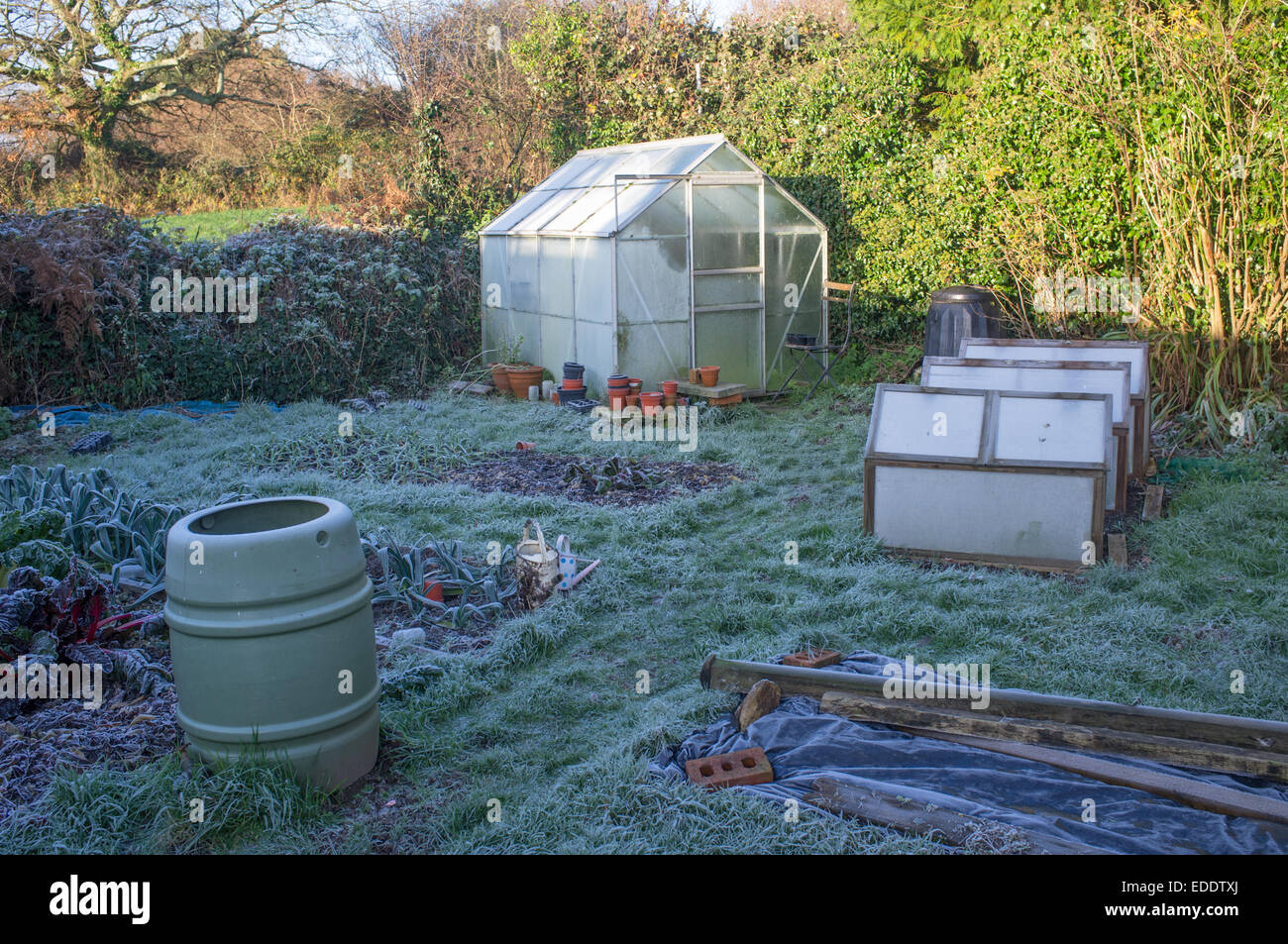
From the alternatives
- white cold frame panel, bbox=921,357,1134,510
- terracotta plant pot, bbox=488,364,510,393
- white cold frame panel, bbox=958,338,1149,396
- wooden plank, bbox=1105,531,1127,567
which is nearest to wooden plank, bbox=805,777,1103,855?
wooden plank, bbox=1105,531,1127,567

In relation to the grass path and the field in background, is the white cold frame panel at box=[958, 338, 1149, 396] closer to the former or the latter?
the grass path

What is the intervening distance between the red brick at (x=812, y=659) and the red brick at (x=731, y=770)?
73cm

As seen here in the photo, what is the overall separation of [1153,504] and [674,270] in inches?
244

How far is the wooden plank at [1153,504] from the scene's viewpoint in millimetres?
6488

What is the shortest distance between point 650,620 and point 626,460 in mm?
3340

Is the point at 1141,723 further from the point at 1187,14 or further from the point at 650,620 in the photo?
the point at 1187,14

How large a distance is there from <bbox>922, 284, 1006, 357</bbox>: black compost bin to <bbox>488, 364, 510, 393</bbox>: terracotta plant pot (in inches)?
205

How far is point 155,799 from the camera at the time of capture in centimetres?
316

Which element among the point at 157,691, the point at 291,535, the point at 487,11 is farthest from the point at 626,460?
the point at 487,11

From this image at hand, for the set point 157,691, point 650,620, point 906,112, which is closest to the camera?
point 157,691

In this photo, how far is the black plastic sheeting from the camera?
2.87 meters

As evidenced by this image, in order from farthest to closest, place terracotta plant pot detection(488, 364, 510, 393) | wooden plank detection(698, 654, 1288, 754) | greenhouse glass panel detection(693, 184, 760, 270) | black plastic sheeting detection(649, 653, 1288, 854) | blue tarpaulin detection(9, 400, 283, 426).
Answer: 1. terracotta plant pot detection(488, 364, 510, 393)
2. greenhouse glass panel detection(693, 184, 760, 270)
3. blue tarpaulin detection(9, 400, 283, 426)
4. wooden plank detection(698, 654, 1288, 754)
5. black plastic sheeting detection(649, 653, 1288, 854)

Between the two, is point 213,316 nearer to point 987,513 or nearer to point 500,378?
point 500,378

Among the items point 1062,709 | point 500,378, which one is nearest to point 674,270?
point 500,378
